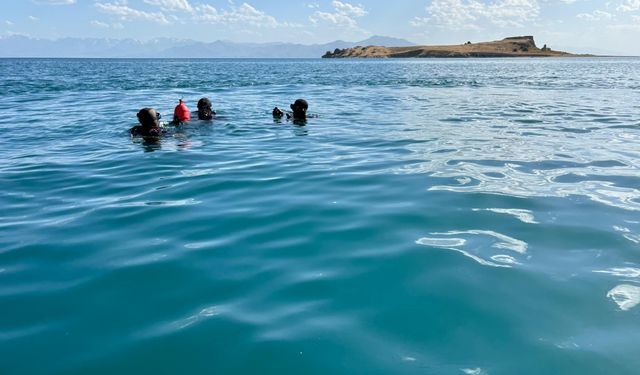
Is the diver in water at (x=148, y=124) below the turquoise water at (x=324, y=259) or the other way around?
the other way around

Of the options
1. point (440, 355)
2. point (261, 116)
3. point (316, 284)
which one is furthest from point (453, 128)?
point (440, 355)

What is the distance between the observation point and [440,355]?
3.15m

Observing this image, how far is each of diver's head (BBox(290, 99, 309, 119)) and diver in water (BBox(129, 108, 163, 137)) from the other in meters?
3.86

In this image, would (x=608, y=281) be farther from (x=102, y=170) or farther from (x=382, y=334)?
(x=102, y=170)

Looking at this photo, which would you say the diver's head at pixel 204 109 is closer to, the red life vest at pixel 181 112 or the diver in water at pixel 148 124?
the red life vest at pixel 181 112

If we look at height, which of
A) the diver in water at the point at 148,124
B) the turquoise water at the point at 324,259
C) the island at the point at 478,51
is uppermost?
the island at the point at 478,51

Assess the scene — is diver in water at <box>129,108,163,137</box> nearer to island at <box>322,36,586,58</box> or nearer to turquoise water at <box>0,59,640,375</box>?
turquoise water at <box>0,59,640,375</box>

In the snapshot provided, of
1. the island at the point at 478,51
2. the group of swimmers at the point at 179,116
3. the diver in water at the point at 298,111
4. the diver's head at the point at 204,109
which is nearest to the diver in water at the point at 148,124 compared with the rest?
the group of swimmers at the point at 179,116

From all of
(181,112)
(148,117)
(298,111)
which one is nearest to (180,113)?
(181,112)

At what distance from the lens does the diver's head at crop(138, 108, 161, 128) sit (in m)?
11.2

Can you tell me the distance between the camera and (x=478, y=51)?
462 ft

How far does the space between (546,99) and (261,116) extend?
477 inches

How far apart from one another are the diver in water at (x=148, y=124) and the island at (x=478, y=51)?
444ft

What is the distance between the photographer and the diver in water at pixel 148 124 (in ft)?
37.0
